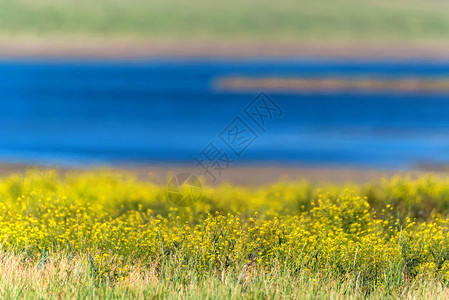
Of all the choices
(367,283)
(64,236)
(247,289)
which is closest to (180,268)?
(247,289)

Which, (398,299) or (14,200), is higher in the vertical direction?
(14,200)

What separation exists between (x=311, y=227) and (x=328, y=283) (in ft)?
3.62

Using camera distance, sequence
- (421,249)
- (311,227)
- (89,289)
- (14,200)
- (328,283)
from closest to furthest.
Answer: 1. (89,289)
2. (328,283)
3. (421,249)
4. (311,227)
5. (14,200)

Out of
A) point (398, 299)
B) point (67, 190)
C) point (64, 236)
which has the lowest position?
point (398, 299)

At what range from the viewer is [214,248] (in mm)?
5066

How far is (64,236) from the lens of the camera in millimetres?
5270

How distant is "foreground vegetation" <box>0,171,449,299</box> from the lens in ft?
14.8

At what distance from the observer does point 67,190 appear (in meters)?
6.52

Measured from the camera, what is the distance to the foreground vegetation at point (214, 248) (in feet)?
14.8

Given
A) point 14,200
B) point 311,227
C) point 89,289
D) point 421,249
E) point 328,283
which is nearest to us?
point 89,289

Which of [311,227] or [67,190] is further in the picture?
[67,190]

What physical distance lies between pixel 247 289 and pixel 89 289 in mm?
1123

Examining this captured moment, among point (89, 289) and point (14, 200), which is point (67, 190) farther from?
point (89, 289)

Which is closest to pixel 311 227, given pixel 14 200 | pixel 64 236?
pixel 64 236
